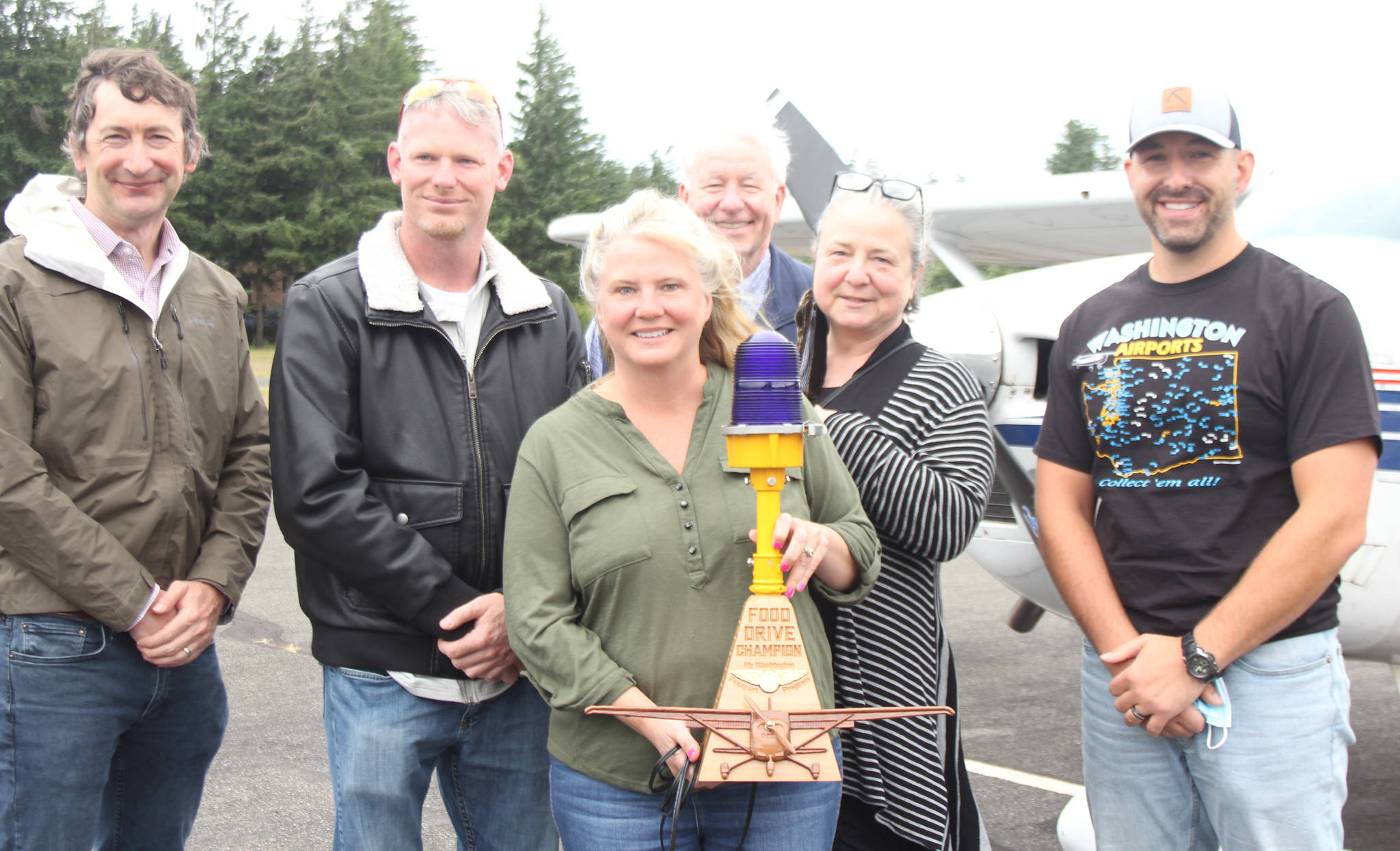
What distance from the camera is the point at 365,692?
79.5 inches

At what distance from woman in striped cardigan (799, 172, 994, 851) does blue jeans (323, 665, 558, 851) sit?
0.64 m

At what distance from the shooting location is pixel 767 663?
1521 millimetres

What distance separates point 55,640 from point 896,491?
1.60 metres

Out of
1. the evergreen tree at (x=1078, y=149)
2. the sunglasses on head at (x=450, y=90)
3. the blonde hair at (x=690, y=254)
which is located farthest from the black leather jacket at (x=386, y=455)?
the evergreen tree at (x=1078, y=149)

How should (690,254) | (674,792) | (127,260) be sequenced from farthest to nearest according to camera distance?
(127,260) < (690,254) < (674,792)

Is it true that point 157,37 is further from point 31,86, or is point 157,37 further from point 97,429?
point 97,429

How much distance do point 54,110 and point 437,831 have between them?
170ft

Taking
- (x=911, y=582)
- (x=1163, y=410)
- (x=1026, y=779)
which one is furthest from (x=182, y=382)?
(x=1026, y=779)

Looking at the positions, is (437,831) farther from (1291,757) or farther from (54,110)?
(54,110)

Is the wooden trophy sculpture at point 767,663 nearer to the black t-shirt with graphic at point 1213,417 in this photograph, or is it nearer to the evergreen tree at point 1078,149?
the black t-shirt with graphic at point 1213,417

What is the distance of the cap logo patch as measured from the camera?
78.4 inches

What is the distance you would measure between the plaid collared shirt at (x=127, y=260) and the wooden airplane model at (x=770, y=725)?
1430 mm

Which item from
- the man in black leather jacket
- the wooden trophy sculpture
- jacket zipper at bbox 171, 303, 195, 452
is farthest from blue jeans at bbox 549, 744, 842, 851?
jacket zipper at bbox 171, 303, 195, 452

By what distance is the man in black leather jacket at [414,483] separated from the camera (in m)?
1.95
